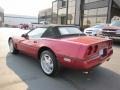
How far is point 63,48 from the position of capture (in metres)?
3.89

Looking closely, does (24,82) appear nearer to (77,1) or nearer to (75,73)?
(75,73)

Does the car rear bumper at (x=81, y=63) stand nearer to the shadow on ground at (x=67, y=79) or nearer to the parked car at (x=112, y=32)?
the shadow on ground at (x=67, y=79)

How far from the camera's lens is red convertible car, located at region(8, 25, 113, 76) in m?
3.63

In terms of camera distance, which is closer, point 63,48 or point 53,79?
point 63,48

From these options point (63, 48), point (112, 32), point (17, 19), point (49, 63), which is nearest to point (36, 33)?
point (49, 63)

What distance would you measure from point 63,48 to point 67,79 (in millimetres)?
843

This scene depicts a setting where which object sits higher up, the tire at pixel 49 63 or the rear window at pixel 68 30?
the rear window at pixel 68 30

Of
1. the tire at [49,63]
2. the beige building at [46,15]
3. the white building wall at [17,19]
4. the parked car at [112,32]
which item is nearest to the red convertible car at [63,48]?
the tire at [49,63]

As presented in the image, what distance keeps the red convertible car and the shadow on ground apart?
0.99 ft

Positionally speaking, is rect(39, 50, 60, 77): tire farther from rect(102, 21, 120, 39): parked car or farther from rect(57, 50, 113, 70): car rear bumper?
Result: rect(102, 21, 120, 39): parked car

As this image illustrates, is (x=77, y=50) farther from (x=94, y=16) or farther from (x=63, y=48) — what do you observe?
(x=94, y=16)

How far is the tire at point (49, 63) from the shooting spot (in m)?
4.09

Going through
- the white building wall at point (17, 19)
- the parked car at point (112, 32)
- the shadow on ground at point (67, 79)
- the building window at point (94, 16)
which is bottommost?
the shadow on ground at point (67, 79)

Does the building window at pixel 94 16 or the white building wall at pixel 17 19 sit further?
the white building wall at pixel 17 19
